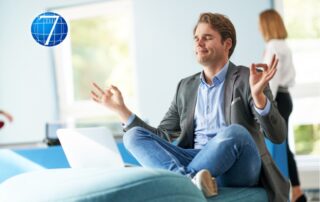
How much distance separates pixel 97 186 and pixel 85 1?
15.0ft

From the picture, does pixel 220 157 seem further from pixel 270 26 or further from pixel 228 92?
pixel 270 26

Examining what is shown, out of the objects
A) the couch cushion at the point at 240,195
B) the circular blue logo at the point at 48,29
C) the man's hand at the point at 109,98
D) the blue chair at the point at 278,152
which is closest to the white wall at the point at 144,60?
the blue chair at the point at 278,152

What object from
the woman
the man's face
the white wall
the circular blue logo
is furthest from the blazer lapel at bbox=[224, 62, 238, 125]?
the white wall

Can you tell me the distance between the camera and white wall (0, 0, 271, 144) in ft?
12.1

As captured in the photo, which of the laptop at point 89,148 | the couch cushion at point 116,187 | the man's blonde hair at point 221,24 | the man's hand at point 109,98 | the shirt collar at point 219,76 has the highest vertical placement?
the man's blonde hair at point 221,24

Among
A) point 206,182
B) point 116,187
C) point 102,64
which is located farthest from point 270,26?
point 102,64

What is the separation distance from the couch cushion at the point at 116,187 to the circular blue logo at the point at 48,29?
0.71 ft

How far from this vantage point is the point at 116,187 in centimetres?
71

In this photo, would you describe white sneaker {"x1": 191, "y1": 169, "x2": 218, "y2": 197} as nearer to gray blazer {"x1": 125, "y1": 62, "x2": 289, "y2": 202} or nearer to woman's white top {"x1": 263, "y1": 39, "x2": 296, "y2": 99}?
gray blazer {"x1": 125, "y1": 62, "x2": 289, "y2": 202}

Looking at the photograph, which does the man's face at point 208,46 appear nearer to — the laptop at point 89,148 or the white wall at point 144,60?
the laptop at point 89,148

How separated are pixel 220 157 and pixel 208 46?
438 mm

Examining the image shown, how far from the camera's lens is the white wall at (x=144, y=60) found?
3686mm

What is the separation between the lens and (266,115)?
4.99ft

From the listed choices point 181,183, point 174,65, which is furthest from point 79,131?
point 174,65
